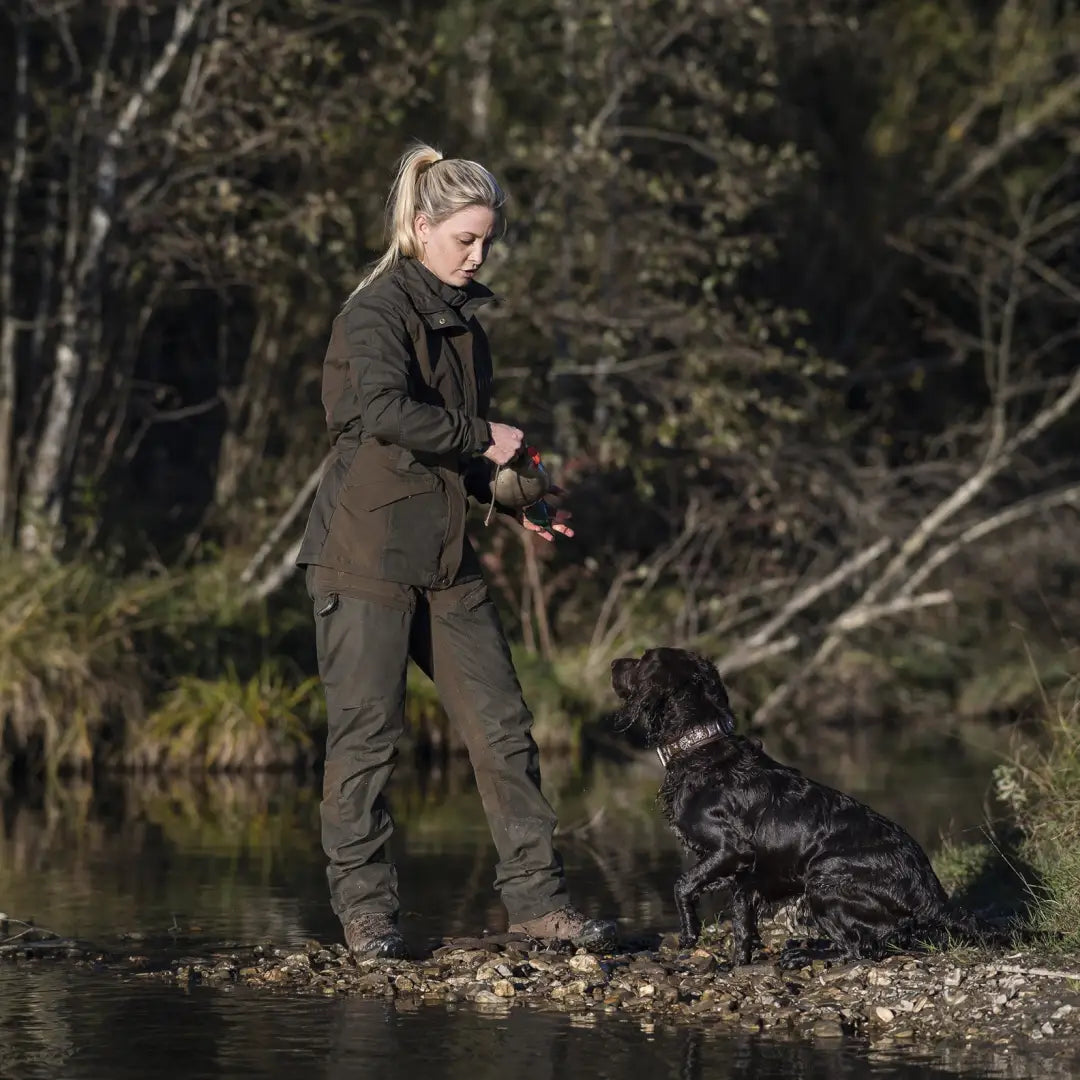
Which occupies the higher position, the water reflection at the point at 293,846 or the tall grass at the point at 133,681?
the tall grass at the point at 133,681

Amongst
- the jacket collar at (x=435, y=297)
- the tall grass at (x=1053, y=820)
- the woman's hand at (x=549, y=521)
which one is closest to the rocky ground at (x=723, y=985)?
the tall grass at (x=1053, y=820)

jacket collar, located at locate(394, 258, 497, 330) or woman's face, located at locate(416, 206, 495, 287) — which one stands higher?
woman's face, located at locate(416, 206, 495, 287)

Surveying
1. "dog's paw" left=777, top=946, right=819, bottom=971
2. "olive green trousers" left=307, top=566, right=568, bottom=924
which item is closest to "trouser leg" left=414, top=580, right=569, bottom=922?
"olive green trousers" left=307, top=566, right=568, bottom=924

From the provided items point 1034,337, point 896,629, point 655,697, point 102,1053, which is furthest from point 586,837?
point 1034,337

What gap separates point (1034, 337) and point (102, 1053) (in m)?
18.5

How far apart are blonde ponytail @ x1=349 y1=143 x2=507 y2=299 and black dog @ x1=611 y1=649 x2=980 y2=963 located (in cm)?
164

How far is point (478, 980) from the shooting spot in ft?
23.0

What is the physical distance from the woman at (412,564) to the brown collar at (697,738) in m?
0.48

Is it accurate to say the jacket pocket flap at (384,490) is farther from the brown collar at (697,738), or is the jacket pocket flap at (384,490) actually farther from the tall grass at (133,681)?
the tall grass at (133,681)

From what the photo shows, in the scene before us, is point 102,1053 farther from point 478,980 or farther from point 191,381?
point 191,381

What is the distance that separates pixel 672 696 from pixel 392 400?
1.41 m

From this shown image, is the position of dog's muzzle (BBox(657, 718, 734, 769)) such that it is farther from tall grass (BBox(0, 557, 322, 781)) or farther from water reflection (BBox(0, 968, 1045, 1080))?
tall grass (BBox(0, 557, 322, 781))

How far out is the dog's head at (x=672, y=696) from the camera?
→ 295 inches

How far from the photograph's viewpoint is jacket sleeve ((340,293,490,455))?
7035 millimetres
